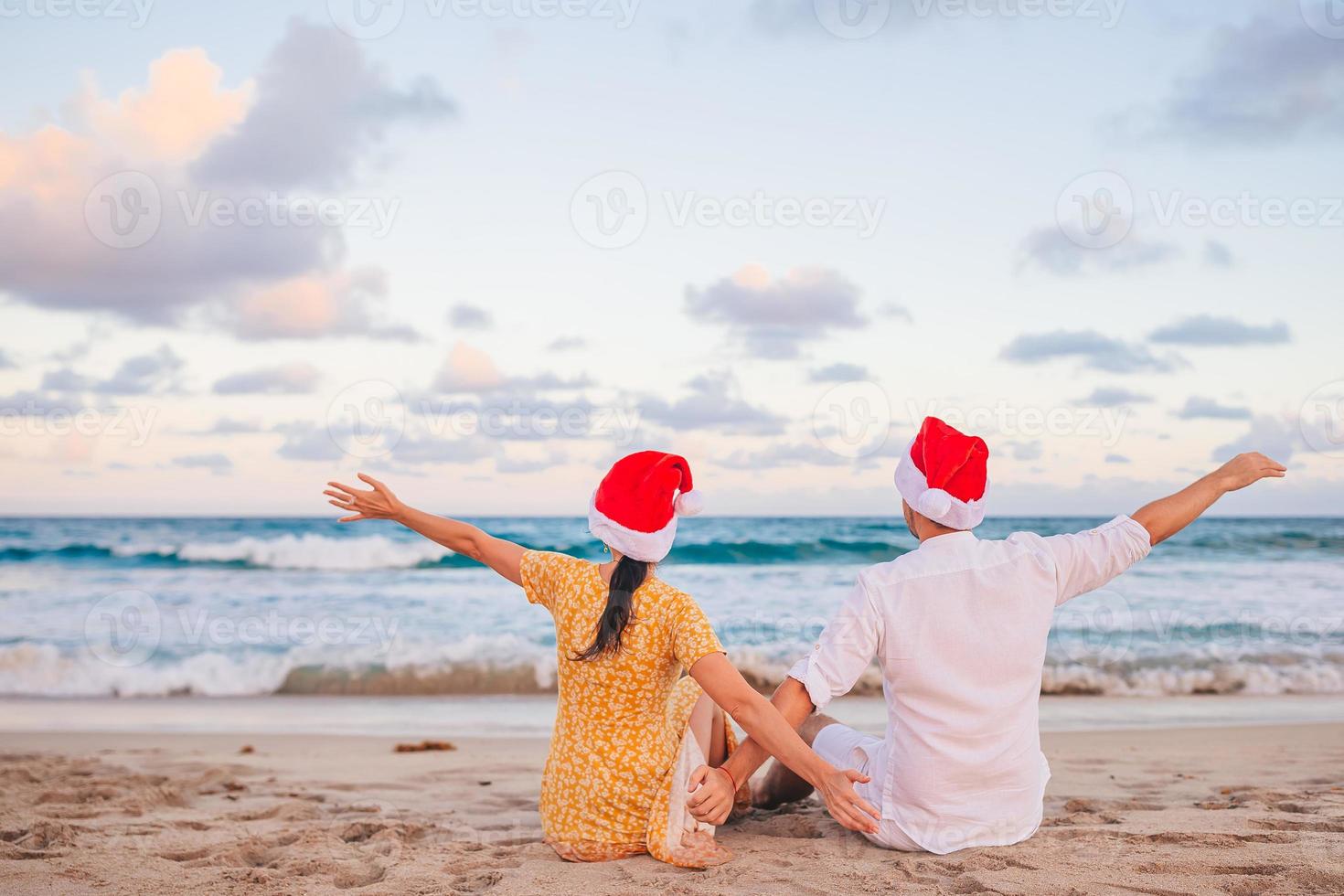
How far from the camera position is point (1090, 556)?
298 cm

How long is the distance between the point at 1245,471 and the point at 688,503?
1843mm

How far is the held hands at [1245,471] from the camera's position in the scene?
3.21 meters

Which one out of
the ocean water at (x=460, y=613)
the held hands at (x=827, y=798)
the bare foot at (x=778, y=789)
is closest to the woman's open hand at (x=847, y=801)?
the held hands at (x=827, y=798)

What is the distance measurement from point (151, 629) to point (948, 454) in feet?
33.5

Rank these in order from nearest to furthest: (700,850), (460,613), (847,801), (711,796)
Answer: (847,801) < (711,796) < (700,850) < (460,613)

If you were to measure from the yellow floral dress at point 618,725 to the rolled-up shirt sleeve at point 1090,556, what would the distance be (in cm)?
110

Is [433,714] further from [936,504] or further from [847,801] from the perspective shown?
[936,504]

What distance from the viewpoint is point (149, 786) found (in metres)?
4.77

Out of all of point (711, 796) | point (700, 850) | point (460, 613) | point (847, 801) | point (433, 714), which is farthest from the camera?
Answer: point (460, 613)

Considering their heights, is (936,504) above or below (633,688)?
above

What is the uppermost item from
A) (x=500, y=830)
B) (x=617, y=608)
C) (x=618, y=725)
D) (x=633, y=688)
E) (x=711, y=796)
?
(x=617, y=608)

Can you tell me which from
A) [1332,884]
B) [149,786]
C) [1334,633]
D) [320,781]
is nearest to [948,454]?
[1332,884]

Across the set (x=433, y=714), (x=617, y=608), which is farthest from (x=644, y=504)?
(x=433, y=714)

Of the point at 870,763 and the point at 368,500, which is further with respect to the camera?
the point at 368,500
